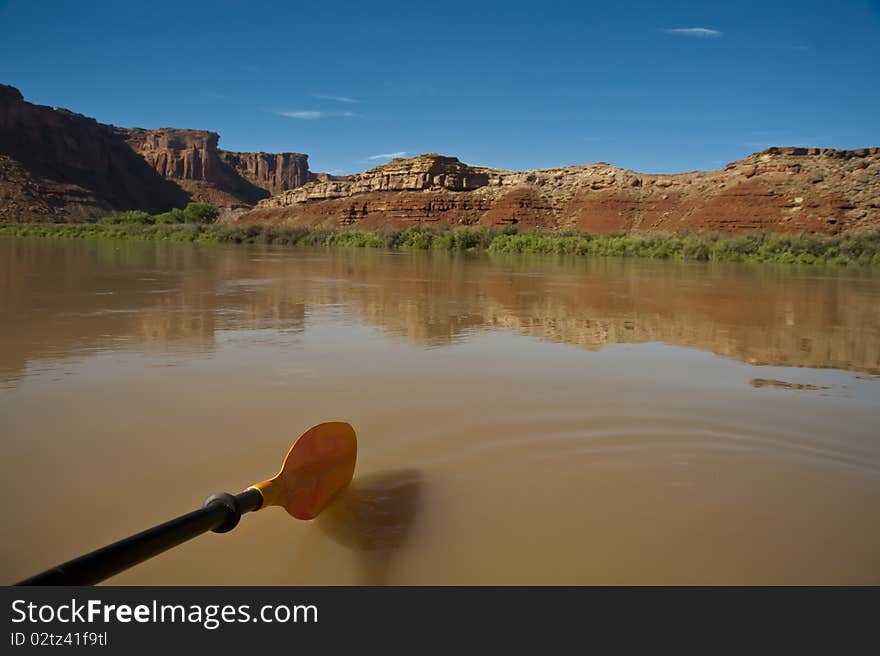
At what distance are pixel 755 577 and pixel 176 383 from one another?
443 centimetres

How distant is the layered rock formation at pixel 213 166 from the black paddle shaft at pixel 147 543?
13887cm

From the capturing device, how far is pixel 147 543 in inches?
74.2

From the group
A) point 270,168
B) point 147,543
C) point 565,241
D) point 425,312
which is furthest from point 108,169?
point 147,543

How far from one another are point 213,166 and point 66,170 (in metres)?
42.3

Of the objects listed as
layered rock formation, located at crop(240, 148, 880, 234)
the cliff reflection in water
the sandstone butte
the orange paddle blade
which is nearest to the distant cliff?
the sandstone butte

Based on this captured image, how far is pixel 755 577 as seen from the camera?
2.37m

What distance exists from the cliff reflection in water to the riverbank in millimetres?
24629

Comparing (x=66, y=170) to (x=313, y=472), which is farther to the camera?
(x=66, y=170)

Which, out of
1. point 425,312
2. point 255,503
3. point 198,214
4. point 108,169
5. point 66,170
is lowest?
point 255,503

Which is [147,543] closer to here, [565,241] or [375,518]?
[375,518]

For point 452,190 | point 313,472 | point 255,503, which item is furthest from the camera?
point 452,190

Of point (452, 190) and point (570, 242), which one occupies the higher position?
point (452, 190)
